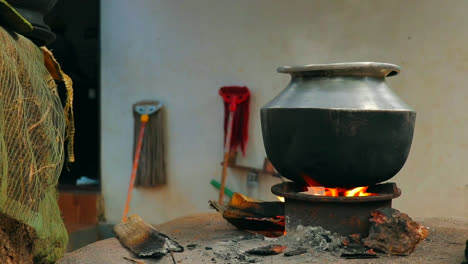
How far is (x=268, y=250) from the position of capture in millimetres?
2557

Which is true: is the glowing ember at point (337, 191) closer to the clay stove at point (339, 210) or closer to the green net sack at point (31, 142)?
the clay stove at point (339, 210)

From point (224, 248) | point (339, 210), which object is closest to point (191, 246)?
point (224, 248)

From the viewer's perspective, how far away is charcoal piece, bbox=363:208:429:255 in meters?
2.54

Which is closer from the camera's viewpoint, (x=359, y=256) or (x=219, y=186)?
(x=359, y=256)

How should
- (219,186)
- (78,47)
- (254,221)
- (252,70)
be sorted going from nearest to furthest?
Result: 1. (254,221)
2. (252,70)
3. (219,186)
4. (78,47)

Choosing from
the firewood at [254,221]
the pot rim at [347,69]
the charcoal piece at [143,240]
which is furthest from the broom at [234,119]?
the pot rim at [347,69]

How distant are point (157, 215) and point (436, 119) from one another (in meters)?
2.54

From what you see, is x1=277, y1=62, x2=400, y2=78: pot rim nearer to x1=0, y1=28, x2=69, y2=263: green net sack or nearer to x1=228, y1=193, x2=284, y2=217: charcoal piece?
x1=228, y1=193, x2=284, y2=217: charcoal piece

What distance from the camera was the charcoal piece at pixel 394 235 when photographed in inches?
100

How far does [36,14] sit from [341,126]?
4.71ft

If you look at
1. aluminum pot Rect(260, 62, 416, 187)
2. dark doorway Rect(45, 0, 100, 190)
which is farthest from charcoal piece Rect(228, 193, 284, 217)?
dark doorway Rect(45, 0, 100, 190)

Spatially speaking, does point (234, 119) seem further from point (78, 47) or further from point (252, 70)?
point (78, 47)

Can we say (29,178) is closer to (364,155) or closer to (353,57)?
(364,155)

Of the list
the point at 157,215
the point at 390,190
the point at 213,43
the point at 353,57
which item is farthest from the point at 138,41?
the point at 390,190
